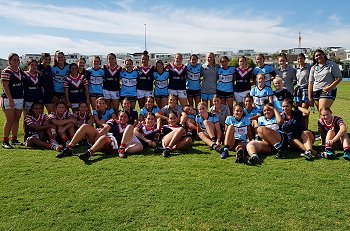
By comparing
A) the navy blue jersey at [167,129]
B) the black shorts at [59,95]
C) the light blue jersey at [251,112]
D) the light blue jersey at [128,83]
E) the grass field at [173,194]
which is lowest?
the grass field at [173,194]

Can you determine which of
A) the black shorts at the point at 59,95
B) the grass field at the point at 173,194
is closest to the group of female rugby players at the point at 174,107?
the black shorts at the point at 59,95

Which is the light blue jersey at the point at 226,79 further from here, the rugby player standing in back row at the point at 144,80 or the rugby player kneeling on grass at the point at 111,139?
the rugby player kneeling on grass at the point at 111,139

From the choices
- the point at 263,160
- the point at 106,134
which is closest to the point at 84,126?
the point at 106,134

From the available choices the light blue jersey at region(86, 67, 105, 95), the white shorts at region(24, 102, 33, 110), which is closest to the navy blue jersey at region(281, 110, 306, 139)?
the light blue jersey at region(86, 67, 105, 95)

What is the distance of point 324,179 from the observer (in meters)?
4.56

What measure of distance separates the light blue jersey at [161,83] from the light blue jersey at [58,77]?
2108 mm

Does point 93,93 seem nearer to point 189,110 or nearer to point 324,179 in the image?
point 189,110

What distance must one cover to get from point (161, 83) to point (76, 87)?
1987mm

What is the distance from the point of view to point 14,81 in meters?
6.80

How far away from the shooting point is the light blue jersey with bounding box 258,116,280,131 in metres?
5.98

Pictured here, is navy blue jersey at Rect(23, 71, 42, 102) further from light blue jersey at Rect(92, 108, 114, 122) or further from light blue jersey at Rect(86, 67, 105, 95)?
light blue jersey at Rect(92, 108, 114, 122)

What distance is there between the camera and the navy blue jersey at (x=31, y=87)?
23.2ft

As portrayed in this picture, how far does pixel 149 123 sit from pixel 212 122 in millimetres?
1244

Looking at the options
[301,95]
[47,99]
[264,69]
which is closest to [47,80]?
[47,99]
